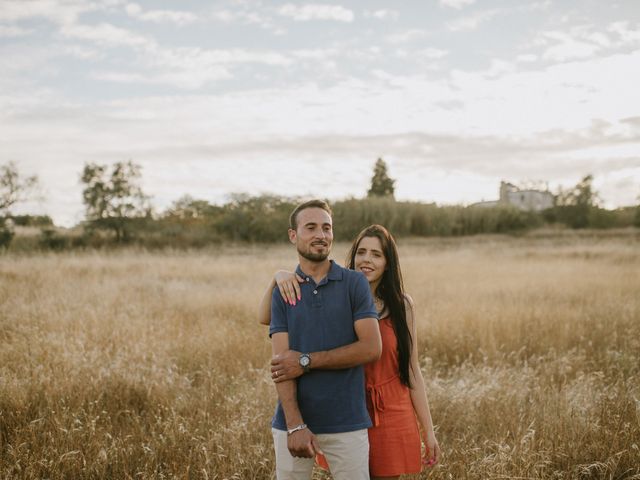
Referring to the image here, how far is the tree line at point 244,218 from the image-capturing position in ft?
102

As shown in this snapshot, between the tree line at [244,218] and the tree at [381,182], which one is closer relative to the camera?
the tree line at [244,218]

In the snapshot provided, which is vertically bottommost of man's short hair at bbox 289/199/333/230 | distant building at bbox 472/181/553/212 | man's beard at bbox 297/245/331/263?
man's beard at bbox 297/245/331/263

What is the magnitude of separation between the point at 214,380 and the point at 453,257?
17.1m

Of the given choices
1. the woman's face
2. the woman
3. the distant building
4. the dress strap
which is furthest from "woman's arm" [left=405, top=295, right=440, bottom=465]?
the distant building

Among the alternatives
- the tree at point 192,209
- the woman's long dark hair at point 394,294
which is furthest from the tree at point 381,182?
the woman's long dark hair at point 394,294

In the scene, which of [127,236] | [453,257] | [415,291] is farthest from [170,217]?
[415,291]

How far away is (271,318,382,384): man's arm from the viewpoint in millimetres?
2158

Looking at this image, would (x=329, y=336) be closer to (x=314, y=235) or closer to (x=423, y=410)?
(x=314, y=235)

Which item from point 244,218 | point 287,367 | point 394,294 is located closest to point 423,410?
point 394,294

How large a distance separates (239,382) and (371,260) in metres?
3.06

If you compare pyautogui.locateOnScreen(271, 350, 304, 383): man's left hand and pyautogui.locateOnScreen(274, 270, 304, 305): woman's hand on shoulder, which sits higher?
pyautogui.locateOnScreen(274, 270, 304, 305): woman's hand on shoulder

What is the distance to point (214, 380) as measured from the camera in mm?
5477

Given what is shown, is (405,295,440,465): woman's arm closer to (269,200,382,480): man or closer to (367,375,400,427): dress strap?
(367,375,400,427): dress strap

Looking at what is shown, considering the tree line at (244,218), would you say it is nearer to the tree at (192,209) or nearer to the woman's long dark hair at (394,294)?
the tree at (192,209)
